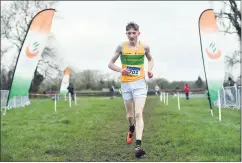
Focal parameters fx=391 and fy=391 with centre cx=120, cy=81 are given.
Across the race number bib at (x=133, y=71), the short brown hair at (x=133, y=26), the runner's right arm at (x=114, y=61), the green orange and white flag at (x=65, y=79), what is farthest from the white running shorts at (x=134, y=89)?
the green orange and white flag at (x=65, y=79)

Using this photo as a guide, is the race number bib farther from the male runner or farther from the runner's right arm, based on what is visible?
the runner's right arm

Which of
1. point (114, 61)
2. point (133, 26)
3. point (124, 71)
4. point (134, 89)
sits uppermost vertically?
point (133, 26)

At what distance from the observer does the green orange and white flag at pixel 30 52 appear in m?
14.2

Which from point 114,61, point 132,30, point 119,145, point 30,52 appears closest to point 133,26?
point 132,30

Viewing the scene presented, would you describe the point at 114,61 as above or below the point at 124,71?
above

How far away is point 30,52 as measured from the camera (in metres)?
15.4

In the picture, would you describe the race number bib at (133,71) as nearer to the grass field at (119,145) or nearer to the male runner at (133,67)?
the male runner at (133,67)

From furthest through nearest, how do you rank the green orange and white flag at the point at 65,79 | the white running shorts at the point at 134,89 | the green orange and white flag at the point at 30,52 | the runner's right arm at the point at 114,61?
the green orange and white flag at the point at 65,79 → the green orange and white flag at the point at 30,52 → the white running shorts at the point at 134,89 → the runner's right arm at the point at 114,61

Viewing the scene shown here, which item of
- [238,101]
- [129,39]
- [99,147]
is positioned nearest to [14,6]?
[238,101]

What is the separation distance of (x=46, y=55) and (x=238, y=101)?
88.2ft

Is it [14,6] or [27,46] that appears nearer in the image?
[27,46]

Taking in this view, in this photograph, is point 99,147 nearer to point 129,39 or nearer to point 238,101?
point 129,39

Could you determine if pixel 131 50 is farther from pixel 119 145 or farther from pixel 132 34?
pixel 119 145

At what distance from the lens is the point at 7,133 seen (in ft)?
40.8
